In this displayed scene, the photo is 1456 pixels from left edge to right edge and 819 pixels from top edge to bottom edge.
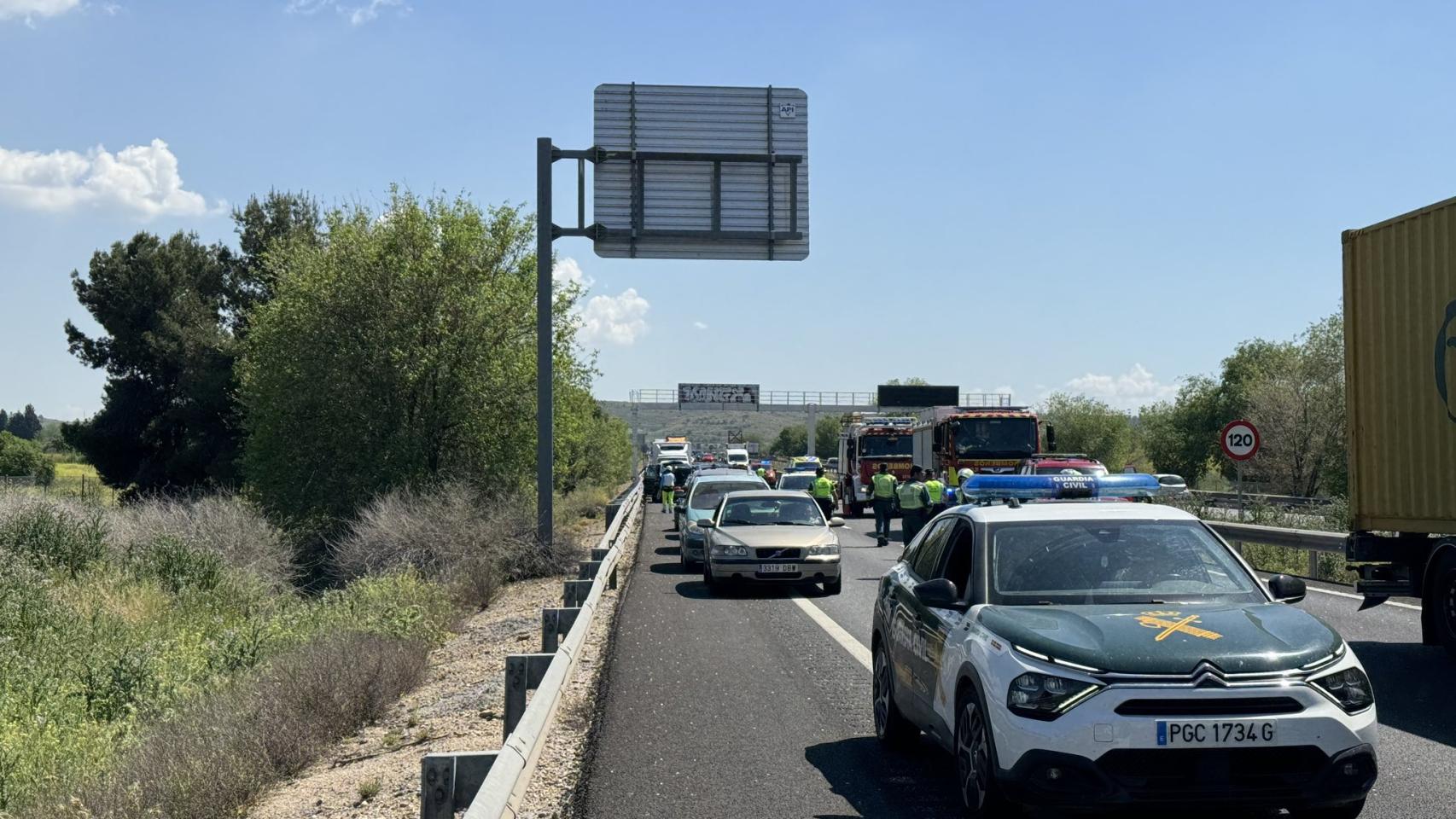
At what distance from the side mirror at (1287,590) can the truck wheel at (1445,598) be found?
5961 millimetres

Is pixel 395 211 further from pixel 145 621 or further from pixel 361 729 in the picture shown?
pixel 361 729

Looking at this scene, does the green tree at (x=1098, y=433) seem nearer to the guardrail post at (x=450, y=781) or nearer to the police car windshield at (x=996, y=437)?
the police car windshield at (x=996, y=437)

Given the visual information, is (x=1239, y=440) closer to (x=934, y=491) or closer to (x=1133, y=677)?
(x=934, y=491)

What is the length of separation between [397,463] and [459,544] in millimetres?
7151

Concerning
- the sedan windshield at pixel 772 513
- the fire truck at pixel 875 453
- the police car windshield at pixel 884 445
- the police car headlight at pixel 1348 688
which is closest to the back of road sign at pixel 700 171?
the sedan windshield at pixel 772 513

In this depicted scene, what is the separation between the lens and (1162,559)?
6.79 m

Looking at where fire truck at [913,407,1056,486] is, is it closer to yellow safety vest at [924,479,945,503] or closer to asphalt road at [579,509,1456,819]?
yellow safety vest at [924,479,945,503]

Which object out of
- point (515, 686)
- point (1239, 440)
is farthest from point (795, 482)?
point (515, 686)

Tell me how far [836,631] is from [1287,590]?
742 cm

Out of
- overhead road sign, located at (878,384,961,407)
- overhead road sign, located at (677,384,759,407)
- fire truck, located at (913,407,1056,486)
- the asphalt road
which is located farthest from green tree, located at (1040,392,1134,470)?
the asphalt road

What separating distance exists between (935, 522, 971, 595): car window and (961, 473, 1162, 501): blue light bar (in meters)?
1.27

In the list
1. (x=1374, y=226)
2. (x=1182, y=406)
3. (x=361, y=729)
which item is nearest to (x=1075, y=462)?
(x=1374, y=226)

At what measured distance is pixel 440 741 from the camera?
9.22m

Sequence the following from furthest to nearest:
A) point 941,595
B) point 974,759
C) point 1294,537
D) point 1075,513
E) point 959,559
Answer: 1. point 1294,537
2. point 959,559
3. point 1075,513
4. point 941,595
5. point 974,759
